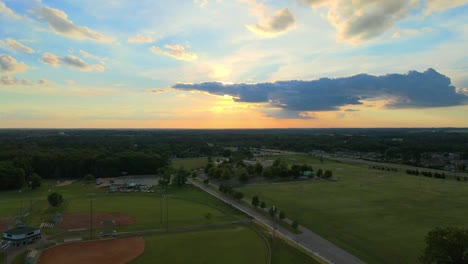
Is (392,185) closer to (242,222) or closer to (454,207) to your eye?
(454,207)

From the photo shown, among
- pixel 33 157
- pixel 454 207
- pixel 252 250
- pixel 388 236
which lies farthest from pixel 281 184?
pixel 33 157

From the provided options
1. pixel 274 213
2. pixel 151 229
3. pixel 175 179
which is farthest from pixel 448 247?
pixel 175 179

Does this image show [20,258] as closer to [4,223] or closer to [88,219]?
[88,219]

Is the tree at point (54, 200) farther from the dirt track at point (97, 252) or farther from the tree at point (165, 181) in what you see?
the tree at point (165, 181)

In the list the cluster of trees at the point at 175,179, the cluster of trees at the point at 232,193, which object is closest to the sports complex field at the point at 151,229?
the cluster of trees at the point at 232,193

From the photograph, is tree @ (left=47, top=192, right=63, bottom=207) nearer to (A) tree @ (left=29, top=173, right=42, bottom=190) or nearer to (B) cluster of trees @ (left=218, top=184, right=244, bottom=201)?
(A) tree @ (left=29, top=173, right=42, bottom=190)
